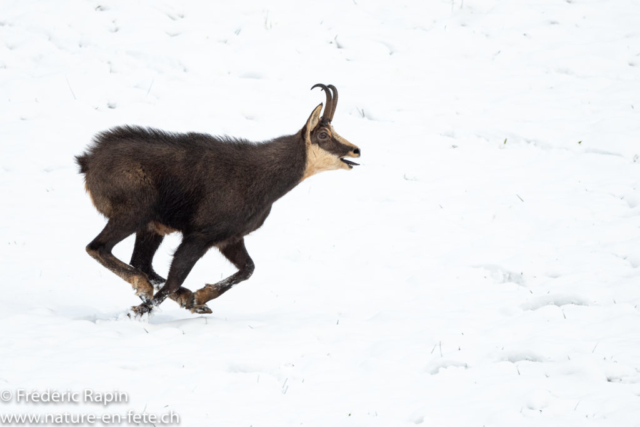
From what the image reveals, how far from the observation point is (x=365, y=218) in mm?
10023

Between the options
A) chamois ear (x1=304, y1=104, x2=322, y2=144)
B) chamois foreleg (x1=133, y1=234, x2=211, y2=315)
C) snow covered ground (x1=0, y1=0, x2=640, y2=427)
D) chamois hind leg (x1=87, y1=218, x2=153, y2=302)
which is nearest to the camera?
snow covered ground (x1=0, y1=0, x2=640, y2=427)

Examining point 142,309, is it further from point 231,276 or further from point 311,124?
point 311,124

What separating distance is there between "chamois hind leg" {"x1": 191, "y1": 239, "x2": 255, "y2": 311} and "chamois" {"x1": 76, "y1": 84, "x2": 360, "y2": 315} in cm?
1

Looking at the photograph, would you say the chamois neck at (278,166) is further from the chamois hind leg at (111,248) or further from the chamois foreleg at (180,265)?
the chamois hind leg at (111,248)

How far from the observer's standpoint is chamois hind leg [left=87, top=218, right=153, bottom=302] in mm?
6773

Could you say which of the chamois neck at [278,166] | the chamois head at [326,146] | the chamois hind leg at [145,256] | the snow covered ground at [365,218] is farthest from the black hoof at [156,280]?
the chamois head at [326,146]

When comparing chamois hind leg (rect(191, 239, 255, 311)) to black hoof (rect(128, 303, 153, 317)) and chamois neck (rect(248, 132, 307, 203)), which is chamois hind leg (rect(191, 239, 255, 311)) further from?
chamois neck (rect(248, 132, 307, 203))

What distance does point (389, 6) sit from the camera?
15.2 metres

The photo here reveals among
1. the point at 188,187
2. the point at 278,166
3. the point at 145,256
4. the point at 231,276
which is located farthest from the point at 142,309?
the point at 278,166

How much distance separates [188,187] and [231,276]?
1.05m

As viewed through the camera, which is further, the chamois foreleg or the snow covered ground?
the chamois foreleg

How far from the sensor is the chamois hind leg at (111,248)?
22.2 feet

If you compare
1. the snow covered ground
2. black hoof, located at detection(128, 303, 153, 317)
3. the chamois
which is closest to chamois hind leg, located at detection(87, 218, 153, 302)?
the chamois

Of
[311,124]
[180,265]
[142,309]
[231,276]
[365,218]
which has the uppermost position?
[311,124]
